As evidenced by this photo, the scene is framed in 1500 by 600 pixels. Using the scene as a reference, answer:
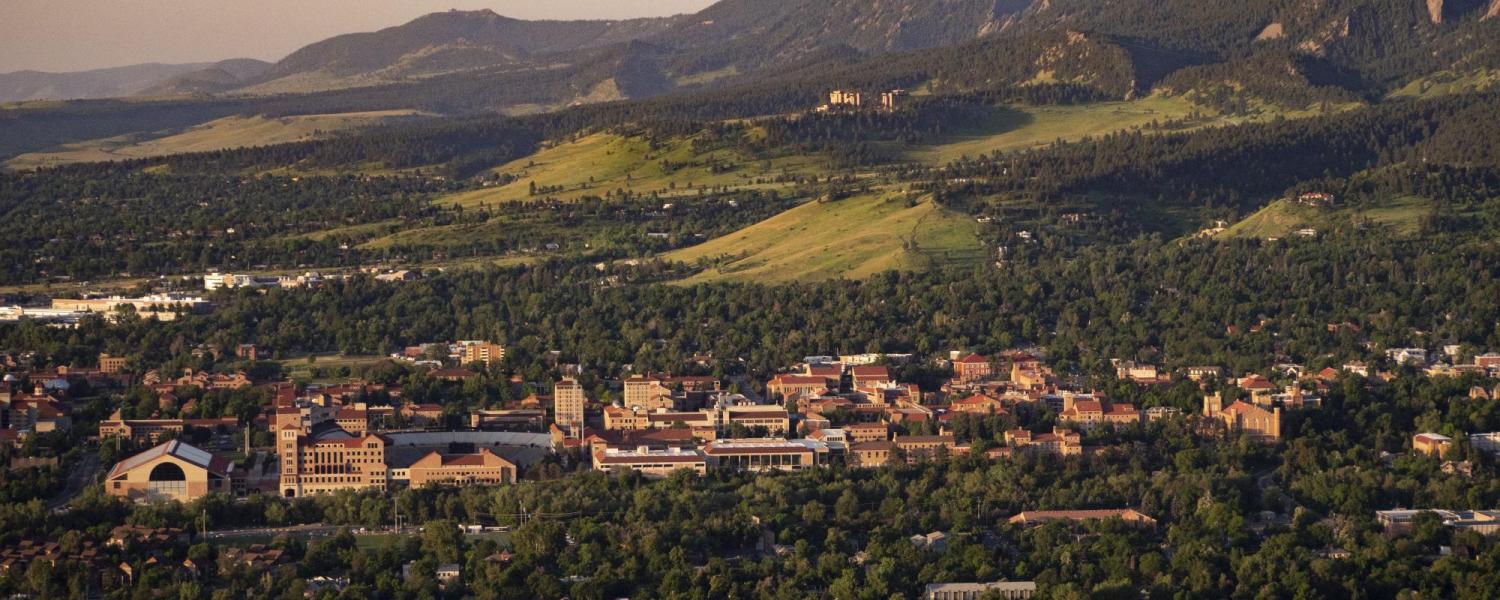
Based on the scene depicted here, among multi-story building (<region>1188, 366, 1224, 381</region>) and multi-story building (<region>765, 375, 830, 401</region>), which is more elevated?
multi-story building (<region>765, 375, 830, 401</region>)

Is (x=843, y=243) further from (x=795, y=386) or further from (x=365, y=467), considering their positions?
(x=365, y=467)

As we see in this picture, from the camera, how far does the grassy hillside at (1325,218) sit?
9681 cm

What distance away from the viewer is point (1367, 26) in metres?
Answer: 154

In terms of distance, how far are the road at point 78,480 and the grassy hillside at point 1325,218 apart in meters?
46.4

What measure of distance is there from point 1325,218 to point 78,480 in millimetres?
51654

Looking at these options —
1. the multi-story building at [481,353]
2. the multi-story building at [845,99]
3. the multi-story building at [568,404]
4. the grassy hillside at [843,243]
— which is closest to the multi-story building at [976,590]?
the multi-story building at [568,404]

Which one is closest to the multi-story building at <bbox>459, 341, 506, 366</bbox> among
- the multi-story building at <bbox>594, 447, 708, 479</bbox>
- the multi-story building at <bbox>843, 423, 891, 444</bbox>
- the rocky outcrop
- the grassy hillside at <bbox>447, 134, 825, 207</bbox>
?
the multi-story building at <bbox>843, 423, 891, 444</bbox>

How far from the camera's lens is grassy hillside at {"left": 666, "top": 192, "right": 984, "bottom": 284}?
9312cm

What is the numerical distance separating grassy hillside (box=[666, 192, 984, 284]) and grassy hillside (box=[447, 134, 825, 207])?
1281 centimetres

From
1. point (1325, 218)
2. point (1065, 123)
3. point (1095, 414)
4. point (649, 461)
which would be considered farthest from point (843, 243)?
point (1065, 123)

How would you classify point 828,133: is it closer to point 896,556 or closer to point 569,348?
point 569,348

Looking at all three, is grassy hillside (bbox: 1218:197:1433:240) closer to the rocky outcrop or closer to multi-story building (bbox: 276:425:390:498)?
multi-story building (bbox: 276:425:390:498)

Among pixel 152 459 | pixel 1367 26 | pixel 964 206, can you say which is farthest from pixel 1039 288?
pixel 1367 26

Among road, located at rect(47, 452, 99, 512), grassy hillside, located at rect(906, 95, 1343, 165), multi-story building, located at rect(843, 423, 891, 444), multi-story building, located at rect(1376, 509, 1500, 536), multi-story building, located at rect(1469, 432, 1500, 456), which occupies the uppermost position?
grassy hillside, located at rect(906, 95, 1343, 165)
